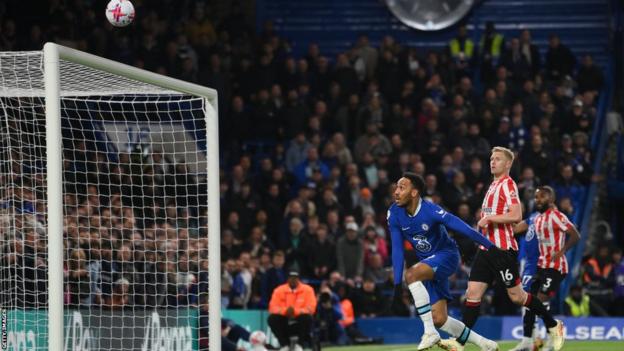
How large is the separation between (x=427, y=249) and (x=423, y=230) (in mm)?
230

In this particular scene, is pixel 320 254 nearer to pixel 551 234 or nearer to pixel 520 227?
pixel 551 234

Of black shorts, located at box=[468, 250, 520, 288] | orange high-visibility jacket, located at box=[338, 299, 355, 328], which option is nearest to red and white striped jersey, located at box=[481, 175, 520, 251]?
black shorts, located at box=[468, 250, 520, 288]

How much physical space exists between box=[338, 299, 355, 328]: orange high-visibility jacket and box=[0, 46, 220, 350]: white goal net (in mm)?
2348

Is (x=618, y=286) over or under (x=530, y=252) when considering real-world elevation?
under

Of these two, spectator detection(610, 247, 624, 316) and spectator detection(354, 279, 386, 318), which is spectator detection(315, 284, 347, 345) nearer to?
spectator detection(354, 279, 386, 318)

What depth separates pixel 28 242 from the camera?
15531 mm

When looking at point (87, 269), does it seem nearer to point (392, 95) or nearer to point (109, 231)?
point (109, 231)

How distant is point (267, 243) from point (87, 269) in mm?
5443

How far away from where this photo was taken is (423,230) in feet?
40.9

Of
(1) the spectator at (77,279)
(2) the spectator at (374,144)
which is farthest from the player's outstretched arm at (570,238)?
(2) the spectator at (374,144)

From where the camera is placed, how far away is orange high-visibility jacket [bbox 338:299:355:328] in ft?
65.3

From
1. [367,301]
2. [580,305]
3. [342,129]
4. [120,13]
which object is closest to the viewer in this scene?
[120,13]

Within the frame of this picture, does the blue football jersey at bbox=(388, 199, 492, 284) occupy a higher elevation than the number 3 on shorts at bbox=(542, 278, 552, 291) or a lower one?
higher
